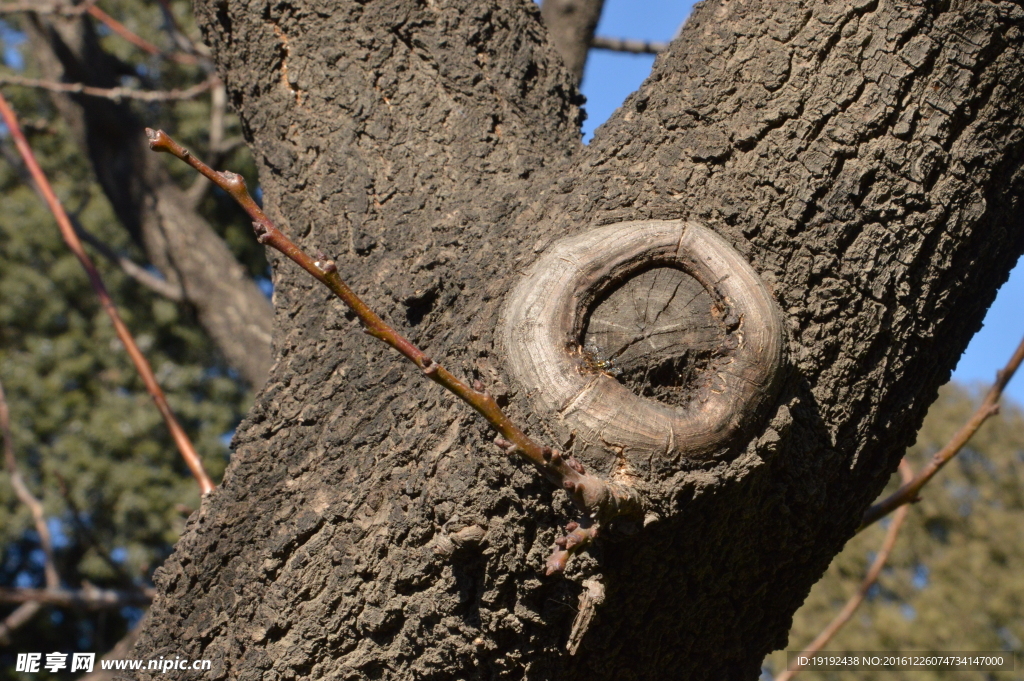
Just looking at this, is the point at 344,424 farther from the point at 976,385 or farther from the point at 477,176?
the point at 976,385

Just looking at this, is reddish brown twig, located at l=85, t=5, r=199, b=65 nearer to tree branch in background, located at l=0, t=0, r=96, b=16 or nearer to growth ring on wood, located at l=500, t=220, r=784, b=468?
tree branch in background, located at l=0, t=0, r=96, b=16

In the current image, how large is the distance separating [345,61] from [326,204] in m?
0.26

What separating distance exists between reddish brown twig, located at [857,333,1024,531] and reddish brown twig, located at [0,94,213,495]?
1.43 m

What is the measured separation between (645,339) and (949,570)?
475 inches

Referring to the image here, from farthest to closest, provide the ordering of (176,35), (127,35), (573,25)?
(176,35)
(127,35)
(573,25)

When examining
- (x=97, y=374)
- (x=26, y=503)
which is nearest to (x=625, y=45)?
(x=26, y=503)

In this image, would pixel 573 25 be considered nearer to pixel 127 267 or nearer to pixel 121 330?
pixel 121 330

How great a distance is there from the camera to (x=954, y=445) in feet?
5.36

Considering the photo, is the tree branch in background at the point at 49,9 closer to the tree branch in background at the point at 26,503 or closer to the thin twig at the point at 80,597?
the tree branch in background at the point at 26,503

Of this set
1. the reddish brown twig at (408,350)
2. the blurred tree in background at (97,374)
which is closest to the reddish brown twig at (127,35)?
the reddish brown twig at (408,350)

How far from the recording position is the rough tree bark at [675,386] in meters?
0.94

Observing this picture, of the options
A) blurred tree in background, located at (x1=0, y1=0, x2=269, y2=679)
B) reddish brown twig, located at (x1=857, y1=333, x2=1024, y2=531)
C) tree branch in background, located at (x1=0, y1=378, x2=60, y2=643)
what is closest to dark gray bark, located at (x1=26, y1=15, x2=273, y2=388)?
tree branch in background, located at (x1=0, y1=378, x2=60, y2=643)

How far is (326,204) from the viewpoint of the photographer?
48.4 inches

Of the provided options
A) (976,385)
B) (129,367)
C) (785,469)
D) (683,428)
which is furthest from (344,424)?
(976,385)
